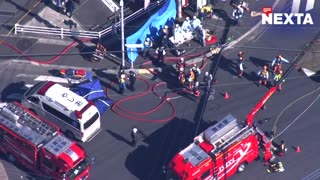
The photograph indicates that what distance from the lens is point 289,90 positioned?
4803cm

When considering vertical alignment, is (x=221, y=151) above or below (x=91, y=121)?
below

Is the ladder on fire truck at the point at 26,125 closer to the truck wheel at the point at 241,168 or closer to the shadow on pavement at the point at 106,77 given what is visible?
the shadow on pavement at the point at 106,77

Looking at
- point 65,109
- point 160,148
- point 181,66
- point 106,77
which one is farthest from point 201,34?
point 65,109

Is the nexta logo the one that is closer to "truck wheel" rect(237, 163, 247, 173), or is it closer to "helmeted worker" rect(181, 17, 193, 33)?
"helmeted worker" rect(181, 17, 193, 33)

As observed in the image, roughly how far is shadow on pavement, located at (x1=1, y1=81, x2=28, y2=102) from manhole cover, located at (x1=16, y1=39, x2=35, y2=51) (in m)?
3.97

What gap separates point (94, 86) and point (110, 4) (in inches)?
400

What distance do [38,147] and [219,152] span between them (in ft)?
34.3

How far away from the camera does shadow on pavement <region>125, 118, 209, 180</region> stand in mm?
42656

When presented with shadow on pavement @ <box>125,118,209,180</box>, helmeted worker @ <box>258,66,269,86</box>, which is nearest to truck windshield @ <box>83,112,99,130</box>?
shadow on pavement @ <box>125,118,209,180</box>

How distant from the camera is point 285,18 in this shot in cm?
5456

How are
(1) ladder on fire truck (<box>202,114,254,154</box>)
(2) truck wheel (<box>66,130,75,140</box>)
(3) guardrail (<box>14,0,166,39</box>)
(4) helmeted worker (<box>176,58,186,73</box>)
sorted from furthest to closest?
(3) guardrail (<box>14,0,166,39</box>)
(4) helmeted worker (<box>176,58,186,73</box>)
(2) truck wheel (<box>66,130,75,140</box>)
(1) ladder on fire truck (<box>202,114,254,154</box>)

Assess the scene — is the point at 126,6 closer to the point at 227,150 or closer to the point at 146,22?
the point at 146,22

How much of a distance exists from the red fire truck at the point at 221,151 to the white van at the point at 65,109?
634cm

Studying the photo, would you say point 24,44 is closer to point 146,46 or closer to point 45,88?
point 45,88
